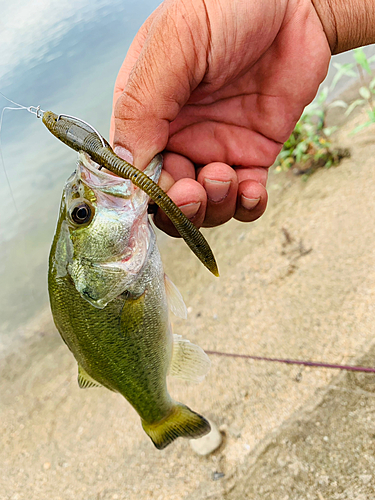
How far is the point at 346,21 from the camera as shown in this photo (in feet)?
8.13

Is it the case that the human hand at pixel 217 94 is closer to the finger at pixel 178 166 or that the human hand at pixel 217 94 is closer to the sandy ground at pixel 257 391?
the finger at pixel 178 166

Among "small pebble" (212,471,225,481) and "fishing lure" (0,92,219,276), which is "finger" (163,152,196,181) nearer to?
"fishing lure" (0,92,219,276)

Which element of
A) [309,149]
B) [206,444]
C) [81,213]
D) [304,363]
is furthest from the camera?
[309,149]

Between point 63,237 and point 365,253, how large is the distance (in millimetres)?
3103

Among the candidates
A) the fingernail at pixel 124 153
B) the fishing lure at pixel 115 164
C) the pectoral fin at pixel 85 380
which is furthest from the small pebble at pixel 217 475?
the fingernail at pixel 124 153

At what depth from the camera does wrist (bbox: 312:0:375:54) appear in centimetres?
244

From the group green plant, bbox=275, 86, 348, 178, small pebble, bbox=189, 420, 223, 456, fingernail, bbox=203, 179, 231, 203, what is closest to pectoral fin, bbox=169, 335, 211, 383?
fingernail, bbox=203, 179, 231, 203

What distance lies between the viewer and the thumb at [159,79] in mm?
1814

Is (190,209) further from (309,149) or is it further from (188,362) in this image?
(309,149)

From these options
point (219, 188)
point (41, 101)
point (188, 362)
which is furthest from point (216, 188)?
point (41, 101)

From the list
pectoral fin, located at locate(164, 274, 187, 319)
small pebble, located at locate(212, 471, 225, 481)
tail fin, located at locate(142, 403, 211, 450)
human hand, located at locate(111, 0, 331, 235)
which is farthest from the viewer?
small pebble, located at locate(212, 471, 225, 481)

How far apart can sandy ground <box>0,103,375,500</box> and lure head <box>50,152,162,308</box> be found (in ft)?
6.32

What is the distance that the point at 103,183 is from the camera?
1.61 meters

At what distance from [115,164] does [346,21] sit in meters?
1.99
